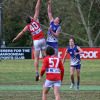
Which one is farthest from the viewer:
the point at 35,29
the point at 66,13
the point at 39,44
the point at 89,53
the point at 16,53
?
the point at 66,13

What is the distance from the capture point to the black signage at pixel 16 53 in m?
38.3

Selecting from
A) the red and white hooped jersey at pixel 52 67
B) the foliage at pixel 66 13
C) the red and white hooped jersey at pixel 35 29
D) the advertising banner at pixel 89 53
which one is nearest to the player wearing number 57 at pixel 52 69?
the red and white hooped jersey at pixel 52 67

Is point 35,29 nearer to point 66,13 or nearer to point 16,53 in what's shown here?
point 16,53

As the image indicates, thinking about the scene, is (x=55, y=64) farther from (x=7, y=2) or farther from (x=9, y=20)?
(x=9, y=20)

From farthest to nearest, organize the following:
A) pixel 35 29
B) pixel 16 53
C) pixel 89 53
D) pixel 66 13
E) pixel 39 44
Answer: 1. pixel 66 13
2. pixel 89 53
3. pixel 16 53
4. pixel 39 44
5. pixel 35 29

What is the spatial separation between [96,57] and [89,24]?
32.5ft

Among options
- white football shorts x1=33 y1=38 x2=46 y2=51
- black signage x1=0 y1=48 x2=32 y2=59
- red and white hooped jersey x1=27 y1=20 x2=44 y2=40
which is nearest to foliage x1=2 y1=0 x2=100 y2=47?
black signage x1=0 y1=48 x2=32 y2=59

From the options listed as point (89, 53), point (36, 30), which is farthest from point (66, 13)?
point (36, 30)

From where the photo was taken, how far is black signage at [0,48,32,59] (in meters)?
38.3

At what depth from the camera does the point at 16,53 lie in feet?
126

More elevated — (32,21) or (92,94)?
(32,21)

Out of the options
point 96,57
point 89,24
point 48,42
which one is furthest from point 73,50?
point 89,24

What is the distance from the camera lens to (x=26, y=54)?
38.7 metres

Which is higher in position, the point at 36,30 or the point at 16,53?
the point at 36,30
